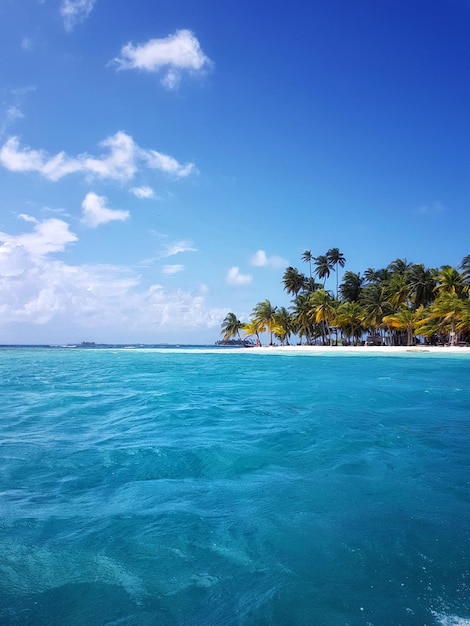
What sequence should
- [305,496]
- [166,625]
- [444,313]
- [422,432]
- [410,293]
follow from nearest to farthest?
[166,625]
[305,496]
[422,432]
[444,313]
[410,293]

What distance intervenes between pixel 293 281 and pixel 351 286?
36.2 ft

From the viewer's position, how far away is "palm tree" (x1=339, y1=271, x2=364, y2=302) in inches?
2862

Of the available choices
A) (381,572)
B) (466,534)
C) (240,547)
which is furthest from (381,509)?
(240,547)

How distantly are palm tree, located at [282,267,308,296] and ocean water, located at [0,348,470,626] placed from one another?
6672 cm

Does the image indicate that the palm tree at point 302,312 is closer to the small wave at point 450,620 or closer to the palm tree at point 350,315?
the palm tree at point 350,315

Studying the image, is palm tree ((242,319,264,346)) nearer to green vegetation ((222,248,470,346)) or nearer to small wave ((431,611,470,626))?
green vegetation ((222,248,470,346))

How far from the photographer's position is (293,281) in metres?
75.5

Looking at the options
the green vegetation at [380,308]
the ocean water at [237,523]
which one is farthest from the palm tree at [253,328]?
the ocean water at [237,523]

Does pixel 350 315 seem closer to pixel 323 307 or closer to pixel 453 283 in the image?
pixel 323 307

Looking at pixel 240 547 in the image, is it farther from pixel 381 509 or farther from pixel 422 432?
pixel 422 432

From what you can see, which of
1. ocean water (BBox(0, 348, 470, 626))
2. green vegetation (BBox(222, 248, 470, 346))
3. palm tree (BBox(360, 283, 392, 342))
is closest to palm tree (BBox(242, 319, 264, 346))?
green vegetation (BBox(222, 248, 470, 346))

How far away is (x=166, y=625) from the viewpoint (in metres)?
2.74

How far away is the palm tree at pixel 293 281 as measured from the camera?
75.6m

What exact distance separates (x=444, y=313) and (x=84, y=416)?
4739cm
